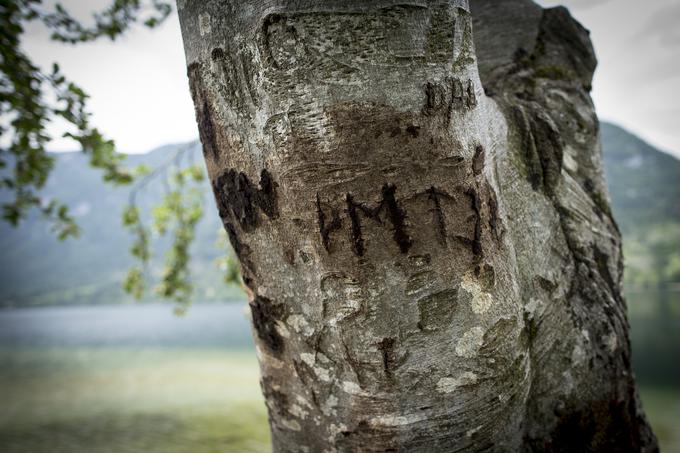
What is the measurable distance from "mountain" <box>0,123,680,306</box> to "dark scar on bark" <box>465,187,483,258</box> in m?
94.4

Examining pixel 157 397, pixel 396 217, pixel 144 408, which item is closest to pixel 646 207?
pixel 157 397

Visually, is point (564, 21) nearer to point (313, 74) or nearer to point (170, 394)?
point (313, 74)

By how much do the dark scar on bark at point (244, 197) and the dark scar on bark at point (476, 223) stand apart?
597mm

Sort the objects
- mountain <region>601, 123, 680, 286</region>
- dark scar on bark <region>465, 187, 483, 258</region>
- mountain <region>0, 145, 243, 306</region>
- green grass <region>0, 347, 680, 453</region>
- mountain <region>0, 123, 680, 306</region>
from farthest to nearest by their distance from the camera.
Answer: mountain <region>0, 145, 243, 306</region>
mountain <region>0, 123, 680, 306</region>
mountain <region>601, 123, 680, 286</region>
green grass <region>0, 347, 680, 453</region>
dark scar on bark <region>465, 187, 483, 258</region>

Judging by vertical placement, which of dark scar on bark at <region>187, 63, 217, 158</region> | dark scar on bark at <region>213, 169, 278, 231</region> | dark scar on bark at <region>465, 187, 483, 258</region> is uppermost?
dark scar on bark at <region>187, 63, 217, 158</region>

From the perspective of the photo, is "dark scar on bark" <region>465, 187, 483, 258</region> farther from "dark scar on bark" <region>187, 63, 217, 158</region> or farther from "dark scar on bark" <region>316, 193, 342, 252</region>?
"dark scar on bark" <region>187, 63, 217, 158</region>

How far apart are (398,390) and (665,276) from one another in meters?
109

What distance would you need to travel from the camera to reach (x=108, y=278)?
6186 inches

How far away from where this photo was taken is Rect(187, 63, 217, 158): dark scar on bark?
133cm

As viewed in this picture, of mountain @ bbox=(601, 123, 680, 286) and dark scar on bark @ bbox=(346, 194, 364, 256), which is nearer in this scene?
dark scar on bark @ bbox=(346, 194, 364, 256)

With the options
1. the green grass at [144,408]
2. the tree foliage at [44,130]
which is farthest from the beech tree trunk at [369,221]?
the green grass at [144,408]

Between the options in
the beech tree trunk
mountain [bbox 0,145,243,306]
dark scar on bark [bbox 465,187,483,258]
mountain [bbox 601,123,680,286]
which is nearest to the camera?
the beech tree trunk

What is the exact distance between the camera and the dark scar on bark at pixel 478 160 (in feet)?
4.38

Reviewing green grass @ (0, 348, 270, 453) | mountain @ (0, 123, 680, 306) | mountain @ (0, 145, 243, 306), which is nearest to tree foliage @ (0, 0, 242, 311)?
green grass @ (0, 348, 270, 453)
